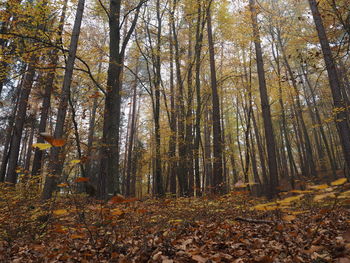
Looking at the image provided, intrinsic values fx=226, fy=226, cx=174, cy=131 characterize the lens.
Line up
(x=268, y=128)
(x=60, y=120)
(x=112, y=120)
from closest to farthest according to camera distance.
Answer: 1. (x=60, y=120)
2. (x=112, y=120)
3. (x=268, y=128)

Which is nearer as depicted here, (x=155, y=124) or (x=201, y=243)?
(x=201, y=243)

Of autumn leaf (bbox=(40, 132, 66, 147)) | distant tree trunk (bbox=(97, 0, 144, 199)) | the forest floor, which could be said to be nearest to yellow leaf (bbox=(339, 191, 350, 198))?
the forest floor

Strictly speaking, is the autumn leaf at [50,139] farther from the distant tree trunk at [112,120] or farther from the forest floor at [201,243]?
the distant tree trunk at [112,120]

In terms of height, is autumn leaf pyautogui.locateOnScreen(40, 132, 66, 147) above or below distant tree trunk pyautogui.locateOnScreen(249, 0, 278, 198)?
below

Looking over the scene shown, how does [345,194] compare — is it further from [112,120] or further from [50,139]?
[112,120]

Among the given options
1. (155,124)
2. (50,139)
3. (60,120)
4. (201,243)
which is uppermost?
(155,124)

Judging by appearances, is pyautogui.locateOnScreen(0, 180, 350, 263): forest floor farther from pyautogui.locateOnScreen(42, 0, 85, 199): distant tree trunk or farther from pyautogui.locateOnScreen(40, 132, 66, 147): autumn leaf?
pyautogui.locateOnScreen(42, 0, 85, 199): distant tree trunk

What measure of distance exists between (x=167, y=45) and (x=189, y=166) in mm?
7422

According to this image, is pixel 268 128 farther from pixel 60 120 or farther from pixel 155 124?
pixel 60 120

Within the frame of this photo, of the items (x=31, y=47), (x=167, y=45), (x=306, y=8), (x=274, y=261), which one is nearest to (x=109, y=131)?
(x=31, y=47)

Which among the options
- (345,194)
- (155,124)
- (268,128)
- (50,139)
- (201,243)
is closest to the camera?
(345,194)

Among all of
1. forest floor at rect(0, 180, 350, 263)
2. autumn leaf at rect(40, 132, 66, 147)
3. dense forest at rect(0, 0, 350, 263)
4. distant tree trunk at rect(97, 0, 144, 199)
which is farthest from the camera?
distant tree trunk at rect(97, 0, 144, 199)

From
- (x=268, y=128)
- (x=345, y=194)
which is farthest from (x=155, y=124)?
(x=345, y=194)

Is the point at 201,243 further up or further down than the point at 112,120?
further down
